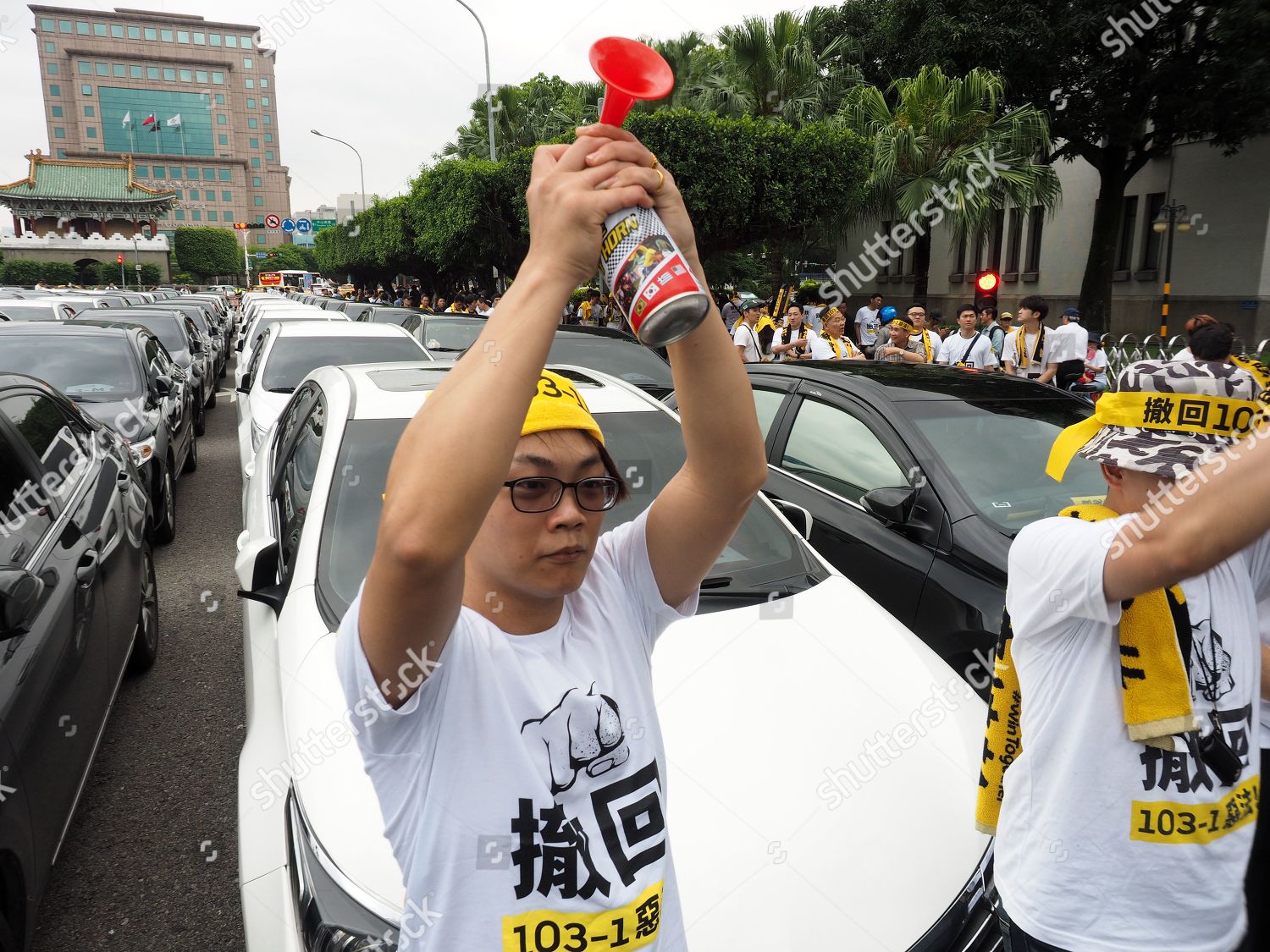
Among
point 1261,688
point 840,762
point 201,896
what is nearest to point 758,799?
point 840,762

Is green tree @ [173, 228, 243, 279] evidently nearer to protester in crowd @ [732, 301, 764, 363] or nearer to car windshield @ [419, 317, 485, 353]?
car windshield @ [419, 317, 485, 353]

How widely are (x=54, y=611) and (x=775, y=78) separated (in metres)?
20.0

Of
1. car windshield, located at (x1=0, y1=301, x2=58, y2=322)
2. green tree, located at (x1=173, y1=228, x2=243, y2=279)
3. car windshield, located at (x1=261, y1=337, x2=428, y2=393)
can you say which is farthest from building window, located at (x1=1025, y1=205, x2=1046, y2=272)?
green tree, located at (x1=173, y1=228, x2=243, y2=279)

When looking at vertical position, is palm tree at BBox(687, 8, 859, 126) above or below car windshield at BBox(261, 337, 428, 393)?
above

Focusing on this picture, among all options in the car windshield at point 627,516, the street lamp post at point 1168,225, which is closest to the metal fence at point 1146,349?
the street lamp post at point 1168,225

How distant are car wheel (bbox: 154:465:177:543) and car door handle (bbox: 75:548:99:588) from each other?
3260 millimetres

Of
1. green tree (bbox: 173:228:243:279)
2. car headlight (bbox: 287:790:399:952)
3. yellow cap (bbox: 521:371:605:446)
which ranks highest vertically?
green tree (bbox: 173:228:243:279)

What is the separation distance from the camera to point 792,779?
218cm

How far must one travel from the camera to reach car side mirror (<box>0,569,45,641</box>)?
7.91 ft

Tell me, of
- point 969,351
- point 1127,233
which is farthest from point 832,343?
point 1127,233

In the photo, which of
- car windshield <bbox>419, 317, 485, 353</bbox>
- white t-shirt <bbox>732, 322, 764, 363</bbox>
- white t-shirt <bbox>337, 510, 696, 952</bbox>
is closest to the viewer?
white t-shirt <bbox>337, 510, 696, 952</bbox>

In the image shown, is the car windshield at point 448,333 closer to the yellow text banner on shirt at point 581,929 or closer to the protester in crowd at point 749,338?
the protester in crowd at point 749,338

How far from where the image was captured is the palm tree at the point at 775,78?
19.5 m

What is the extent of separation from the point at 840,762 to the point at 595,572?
45.7 inches
